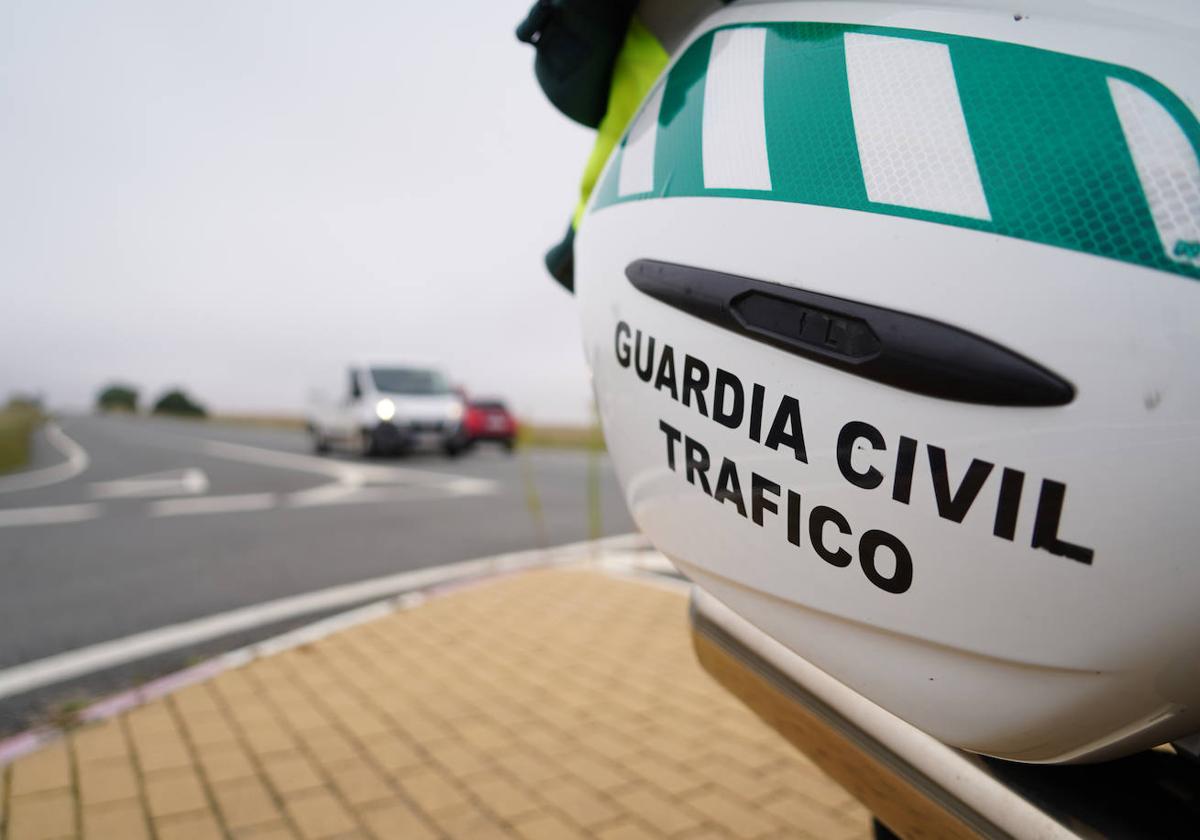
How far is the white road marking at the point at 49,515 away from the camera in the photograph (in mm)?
6480

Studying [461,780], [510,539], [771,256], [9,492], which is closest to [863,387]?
[771,256]

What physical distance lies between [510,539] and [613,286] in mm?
5042

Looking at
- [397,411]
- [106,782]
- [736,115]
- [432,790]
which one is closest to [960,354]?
[736,115]

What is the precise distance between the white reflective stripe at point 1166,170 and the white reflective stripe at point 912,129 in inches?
5.1

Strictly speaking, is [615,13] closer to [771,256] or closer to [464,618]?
[771,256]

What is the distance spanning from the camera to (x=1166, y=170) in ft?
2.20

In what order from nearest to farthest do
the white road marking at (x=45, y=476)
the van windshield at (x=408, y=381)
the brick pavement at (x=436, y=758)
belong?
the brick pavement at (x=436, y=758) < the white road marking at (x=45, y=476) < the van windshield at (x=408, y=381)

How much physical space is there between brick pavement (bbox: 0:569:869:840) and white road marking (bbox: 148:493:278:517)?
185 inches

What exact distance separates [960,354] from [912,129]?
25 cm

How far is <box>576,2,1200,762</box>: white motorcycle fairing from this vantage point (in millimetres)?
677

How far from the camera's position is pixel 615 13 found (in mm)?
1224

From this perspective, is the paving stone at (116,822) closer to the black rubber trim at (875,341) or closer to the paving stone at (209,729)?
the paving stone at (209,729)

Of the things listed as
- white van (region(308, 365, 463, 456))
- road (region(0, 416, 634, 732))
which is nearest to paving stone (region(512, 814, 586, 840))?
road (region(0, 416, 634, 732))

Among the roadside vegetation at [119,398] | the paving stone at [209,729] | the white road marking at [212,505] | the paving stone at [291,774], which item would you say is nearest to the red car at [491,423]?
the white road marking at [212,505]
